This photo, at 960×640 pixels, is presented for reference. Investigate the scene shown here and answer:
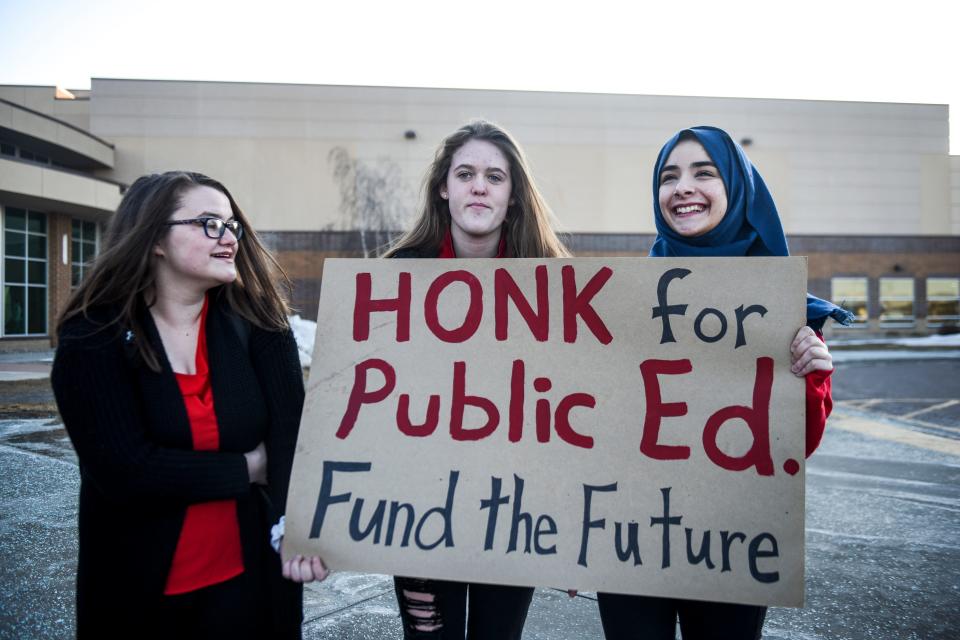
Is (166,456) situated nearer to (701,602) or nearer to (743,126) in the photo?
(701,602)

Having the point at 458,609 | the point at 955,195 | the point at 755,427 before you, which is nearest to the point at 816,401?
the point at 755,427

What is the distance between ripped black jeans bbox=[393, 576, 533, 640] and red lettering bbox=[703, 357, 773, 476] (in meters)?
0.69

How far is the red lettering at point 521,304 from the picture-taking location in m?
1.70

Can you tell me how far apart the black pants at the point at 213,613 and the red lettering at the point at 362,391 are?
519mm

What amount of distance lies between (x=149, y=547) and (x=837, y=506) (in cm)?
469

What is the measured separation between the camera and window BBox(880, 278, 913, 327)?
2739cm

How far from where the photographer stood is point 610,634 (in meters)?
1.65

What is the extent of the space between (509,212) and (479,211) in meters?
0.17

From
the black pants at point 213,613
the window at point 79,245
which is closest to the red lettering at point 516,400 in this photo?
the black pants at point 213,613

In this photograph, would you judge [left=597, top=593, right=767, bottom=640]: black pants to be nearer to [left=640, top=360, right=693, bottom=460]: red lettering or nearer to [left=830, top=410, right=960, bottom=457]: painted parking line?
[left=640, top=360, right=693, bottom=460]: red lettering

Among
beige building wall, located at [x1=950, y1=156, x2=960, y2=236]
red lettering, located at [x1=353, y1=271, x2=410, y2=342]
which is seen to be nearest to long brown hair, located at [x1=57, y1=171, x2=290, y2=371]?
red lettering, located at [x1=353, y1=271, x2=410, y2=342]

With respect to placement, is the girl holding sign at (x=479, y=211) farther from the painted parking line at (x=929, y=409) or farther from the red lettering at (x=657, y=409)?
the painted parking line at (x=929, y=409)

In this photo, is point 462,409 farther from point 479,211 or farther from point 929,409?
point 929,409

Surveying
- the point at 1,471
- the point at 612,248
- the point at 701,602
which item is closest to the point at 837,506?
the point at 701,602
